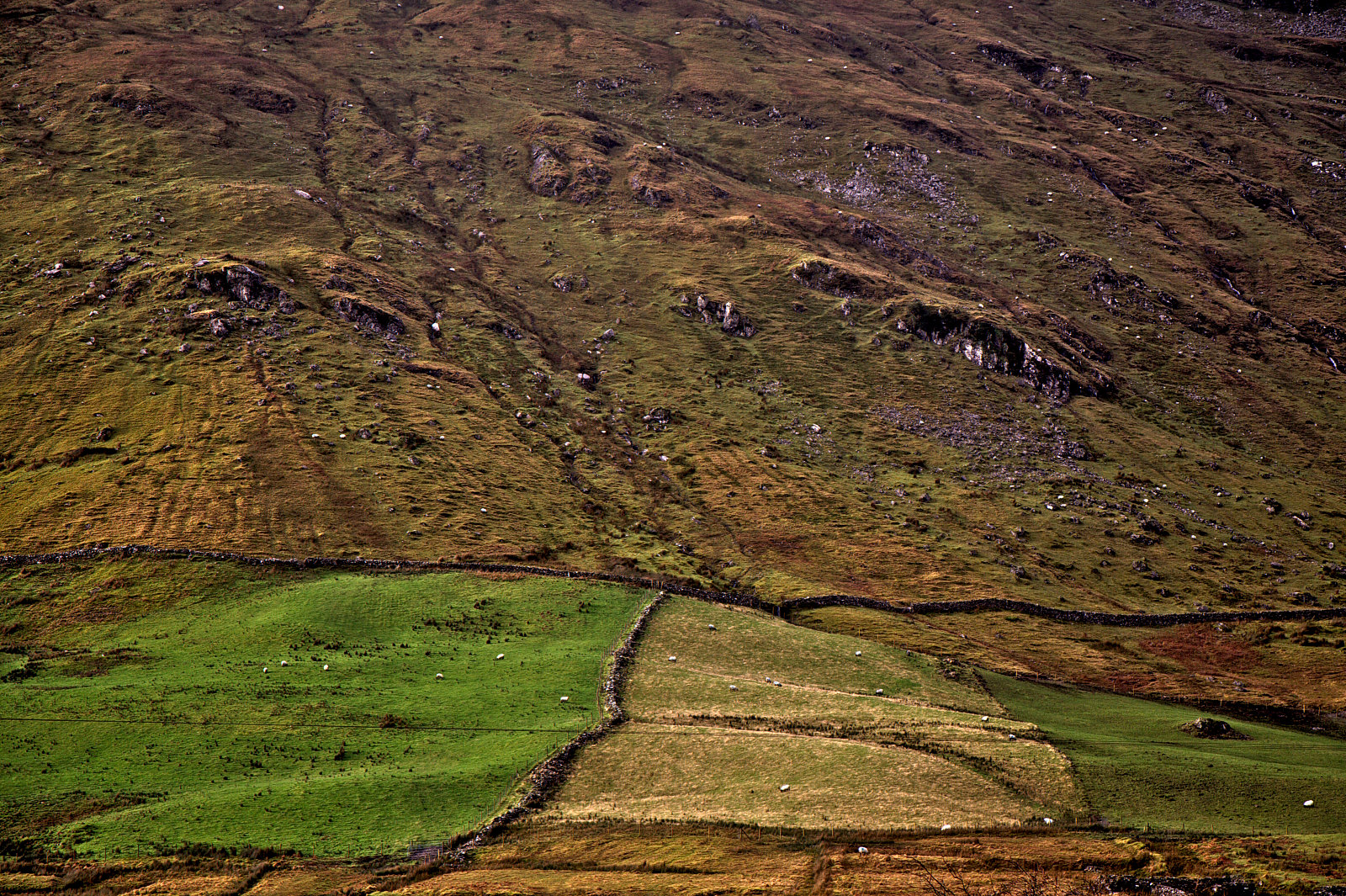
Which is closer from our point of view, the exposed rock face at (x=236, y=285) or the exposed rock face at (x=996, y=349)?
the exposed rock face at (x=236, y=285)

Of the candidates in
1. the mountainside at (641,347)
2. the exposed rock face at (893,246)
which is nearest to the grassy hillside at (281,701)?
the mountainside at (641,347)

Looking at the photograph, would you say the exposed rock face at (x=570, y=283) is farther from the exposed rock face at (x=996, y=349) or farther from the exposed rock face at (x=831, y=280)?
the exposed rock face at (x=996, y=349)

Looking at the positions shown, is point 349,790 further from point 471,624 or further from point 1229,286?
point 1229,286

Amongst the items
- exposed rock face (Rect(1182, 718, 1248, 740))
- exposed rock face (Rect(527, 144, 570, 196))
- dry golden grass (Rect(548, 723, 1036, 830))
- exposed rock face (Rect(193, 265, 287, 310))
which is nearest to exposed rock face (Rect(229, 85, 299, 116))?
→ exposed rock face (Rect(527, 144, 570, 196))

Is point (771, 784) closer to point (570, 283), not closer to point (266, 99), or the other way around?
point (570, 283)

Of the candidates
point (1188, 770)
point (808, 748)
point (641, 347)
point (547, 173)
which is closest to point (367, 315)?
point (641, 347)
